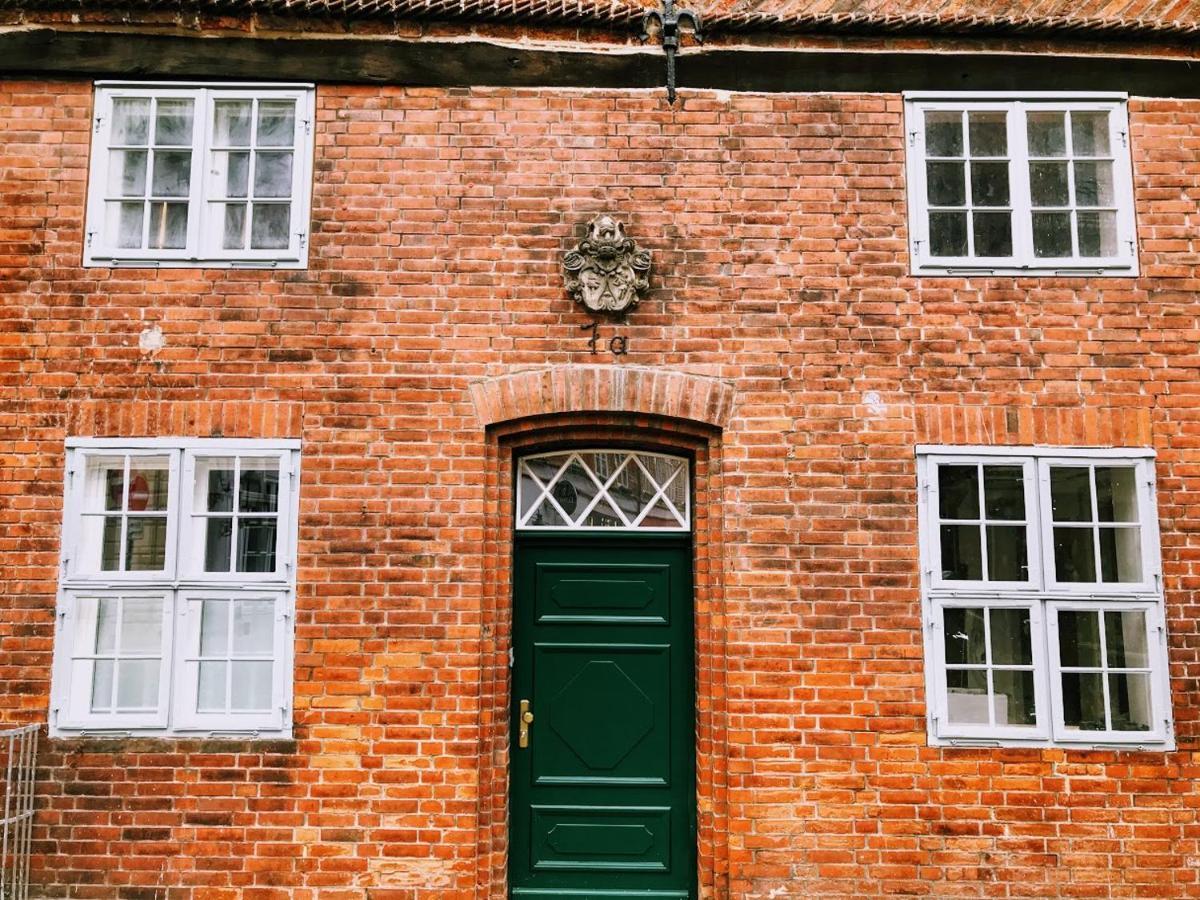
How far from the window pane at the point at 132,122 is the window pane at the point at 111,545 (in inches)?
100

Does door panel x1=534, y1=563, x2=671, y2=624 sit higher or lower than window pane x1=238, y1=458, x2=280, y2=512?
lower

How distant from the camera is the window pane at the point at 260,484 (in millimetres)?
5652

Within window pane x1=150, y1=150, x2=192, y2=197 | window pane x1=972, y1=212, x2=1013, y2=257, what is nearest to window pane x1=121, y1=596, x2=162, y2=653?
window pane x1=150, y1=150, x2=192, y2=197

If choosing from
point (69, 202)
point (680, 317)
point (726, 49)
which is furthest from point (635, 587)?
point (69, 202)

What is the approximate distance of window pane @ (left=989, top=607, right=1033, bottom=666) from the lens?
5531mm

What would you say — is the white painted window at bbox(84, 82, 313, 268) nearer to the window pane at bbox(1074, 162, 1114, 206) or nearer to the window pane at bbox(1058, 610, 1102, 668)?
the window pane at bbox(1074, 162, 1114, 206)

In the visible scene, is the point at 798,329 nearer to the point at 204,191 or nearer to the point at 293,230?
the point at 293,230

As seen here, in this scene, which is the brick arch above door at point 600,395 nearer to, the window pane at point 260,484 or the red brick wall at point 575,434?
the red brick wall at point 575,434

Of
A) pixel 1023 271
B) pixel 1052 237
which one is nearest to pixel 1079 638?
pixel 1023 271

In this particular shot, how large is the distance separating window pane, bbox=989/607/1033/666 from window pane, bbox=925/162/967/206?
8.87 ft

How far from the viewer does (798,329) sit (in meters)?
5.77

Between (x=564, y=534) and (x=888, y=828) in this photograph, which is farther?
(x=564, y=534)

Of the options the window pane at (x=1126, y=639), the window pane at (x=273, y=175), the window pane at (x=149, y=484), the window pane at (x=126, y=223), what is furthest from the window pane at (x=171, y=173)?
the window pane at (x=1126, y=639)

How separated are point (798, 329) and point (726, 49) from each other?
6.51 feet
